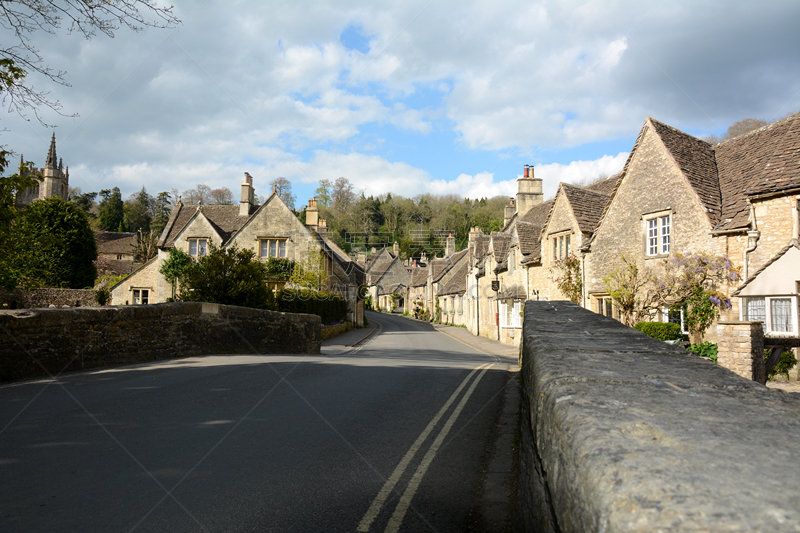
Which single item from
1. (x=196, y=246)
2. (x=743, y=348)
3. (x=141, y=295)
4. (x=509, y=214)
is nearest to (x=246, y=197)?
(x=196, y=246)

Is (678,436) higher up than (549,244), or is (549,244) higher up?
(549,244)

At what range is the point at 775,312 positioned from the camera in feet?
46.9

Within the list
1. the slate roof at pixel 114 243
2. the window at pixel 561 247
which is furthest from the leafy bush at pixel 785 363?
the slate roof at pixel 114 243

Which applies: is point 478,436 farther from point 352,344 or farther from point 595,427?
point 352,344

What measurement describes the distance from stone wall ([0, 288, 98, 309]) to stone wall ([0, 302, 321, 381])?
20.2m

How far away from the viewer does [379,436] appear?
634cm

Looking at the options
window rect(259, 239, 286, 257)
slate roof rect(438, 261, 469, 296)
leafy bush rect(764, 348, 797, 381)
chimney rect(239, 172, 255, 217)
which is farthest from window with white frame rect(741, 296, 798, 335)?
chimney rect(239, 172, 255, 217)

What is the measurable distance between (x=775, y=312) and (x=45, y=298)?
40.1 meters

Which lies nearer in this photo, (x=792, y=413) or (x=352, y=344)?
(x=792, y=413)

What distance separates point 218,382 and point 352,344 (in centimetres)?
→ 1680

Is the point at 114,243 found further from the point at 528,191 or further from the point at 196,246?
the point at 528,191

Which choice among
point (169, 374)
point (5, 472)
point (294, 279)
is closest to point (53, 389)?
point (169, 374)

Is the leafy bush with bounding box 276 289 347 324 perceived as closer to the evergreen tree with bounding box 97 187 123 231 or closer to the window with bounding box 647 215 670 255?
the window with bounding box 647 215 670 255

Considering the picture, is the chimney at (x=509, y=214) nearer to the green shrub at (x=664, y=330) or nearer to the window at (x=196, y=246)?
the green shrub at (x=664, y=330)
